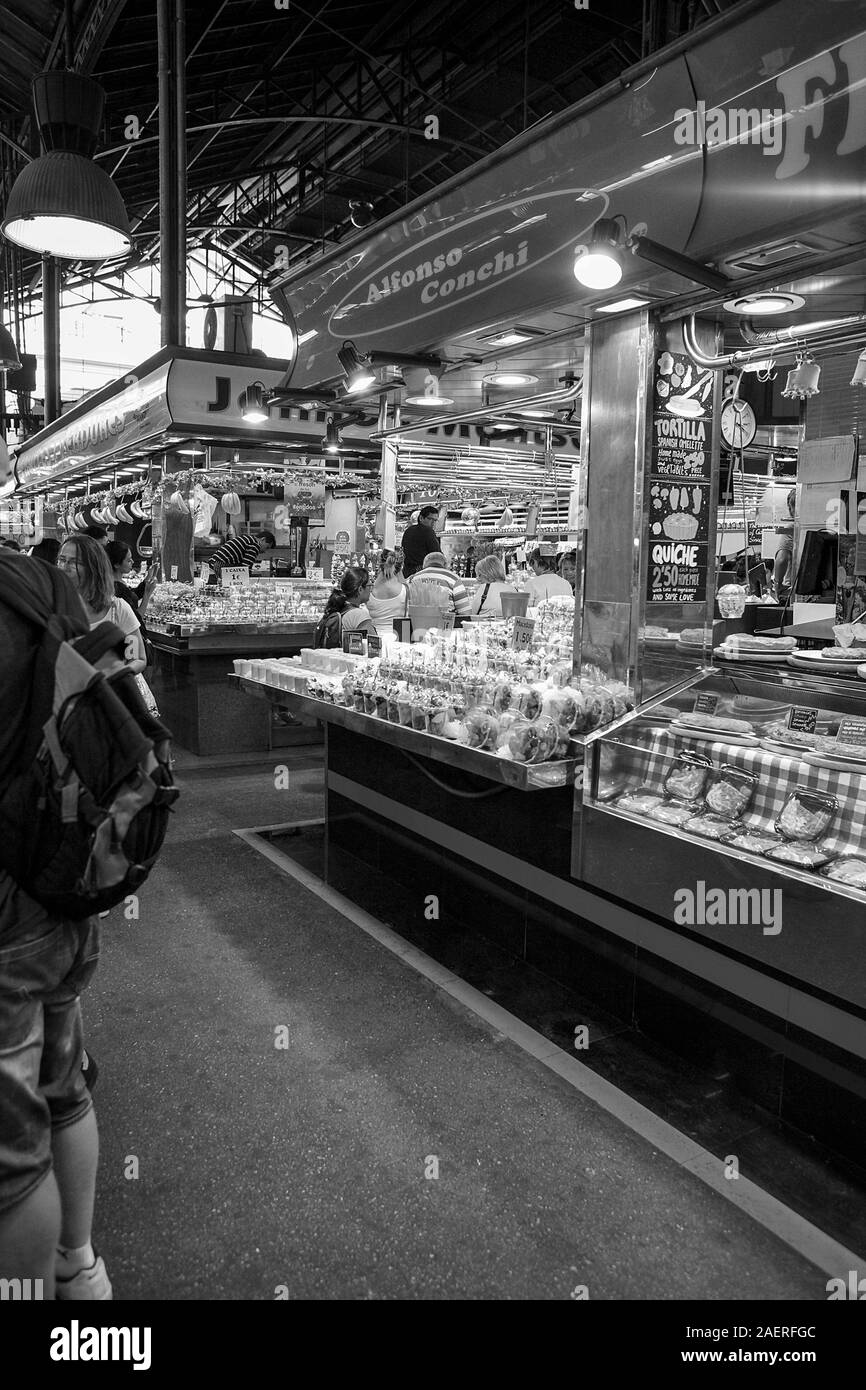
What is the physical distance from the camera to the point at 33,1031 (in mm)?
1828

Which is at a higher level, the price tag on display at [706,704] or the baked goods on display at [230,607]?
the baked goods on display at [230,607]

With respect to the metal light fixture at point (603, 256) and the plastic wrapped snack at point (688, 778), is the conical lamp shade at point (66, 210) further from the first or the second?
the plastic wrapped snack at point (688, 778)

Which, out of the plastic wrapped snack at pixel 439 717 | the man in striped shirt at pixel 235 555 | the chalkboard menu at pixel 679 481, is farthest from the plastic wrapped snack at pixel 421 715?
the man in striped shirt at pixel 235 555

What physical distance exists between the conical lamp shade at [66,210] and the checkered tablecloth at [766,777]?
132 inches

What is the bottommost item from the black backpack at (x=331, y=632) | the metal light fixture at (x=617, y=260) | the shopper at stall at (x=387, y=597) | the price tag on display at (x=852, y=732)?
the price tag on display at (x=852, y=732)

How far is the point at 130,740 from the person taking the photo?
183 cm

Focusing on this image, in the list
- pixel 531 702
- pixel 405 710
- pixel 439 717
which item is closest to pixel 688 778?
pixel 531 702

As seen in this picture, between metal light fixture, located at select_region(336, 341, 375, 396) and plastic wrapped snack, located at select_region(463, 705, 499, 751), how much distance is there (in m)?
2.20

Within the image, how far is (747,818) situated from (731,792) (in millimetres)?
111

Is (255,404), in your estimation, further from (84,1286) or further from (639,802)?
(84,1286)

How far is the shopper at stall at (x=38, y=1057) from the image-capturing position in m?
1.75

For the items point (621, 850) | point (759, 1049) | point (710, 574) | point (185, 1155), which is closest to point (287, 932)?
point (185, 1155)

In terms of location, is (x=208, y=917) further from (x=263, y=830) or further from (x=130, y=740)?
(x=130, y=740)

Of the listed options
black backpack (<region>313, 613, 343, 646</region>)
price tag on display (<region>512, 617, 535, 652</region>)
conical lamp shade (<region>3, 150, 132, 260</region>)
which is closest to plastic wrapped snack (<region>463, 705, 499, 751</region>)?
price tag on display (<region>512, 617, 535, 652</region>)
